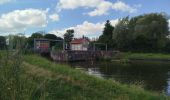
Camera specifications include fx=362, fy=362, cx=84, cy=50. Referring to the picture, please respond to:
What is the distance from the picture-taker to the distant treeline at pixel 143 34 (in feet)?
351

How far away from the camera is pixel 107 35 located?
122 meters

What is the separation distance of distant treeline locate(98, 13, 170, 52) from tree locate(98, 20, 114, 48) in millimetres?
1370

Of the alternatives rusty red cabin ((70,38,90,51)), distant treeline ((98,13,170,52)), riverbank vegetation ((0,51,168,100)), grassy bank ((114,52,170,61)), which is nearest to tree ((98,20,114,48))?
distant treeline ((98,13,170,52))

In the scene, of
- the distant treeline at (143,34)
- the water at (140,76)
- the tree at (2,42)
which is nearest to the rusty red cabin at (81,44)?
the distant treeline at (143,34)

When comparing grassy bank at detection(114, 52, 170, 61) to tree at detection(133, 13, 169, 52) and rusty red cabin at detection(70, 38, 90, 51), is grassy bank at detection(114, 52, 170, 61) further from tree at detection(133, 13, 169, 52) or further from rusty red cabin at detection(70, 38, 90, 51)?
rusty red cabin at detection(70, 38, 90, 51)

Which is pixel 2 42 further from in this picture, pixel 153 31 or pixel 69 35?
pixel 69 35

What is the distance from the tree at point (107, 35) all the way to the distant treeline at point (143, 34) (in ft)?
4.50

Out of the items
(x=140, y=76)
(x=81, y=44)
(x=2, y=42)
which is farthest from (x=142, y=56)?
(x=2, y=42)

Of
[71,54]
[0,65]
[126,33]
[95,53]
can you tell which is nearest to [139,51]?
[126,33]

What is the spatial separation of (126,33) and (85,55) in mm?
16301

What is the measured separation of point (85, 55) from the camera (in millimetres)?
102438

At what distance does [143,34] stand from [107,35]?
16632mm

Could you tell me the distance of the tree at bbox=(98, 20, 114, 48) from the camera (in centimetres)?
11814

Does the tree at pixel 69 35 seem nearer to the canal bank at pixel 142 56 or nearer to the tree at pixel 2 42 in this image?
the canal bank at pixel 142 56
